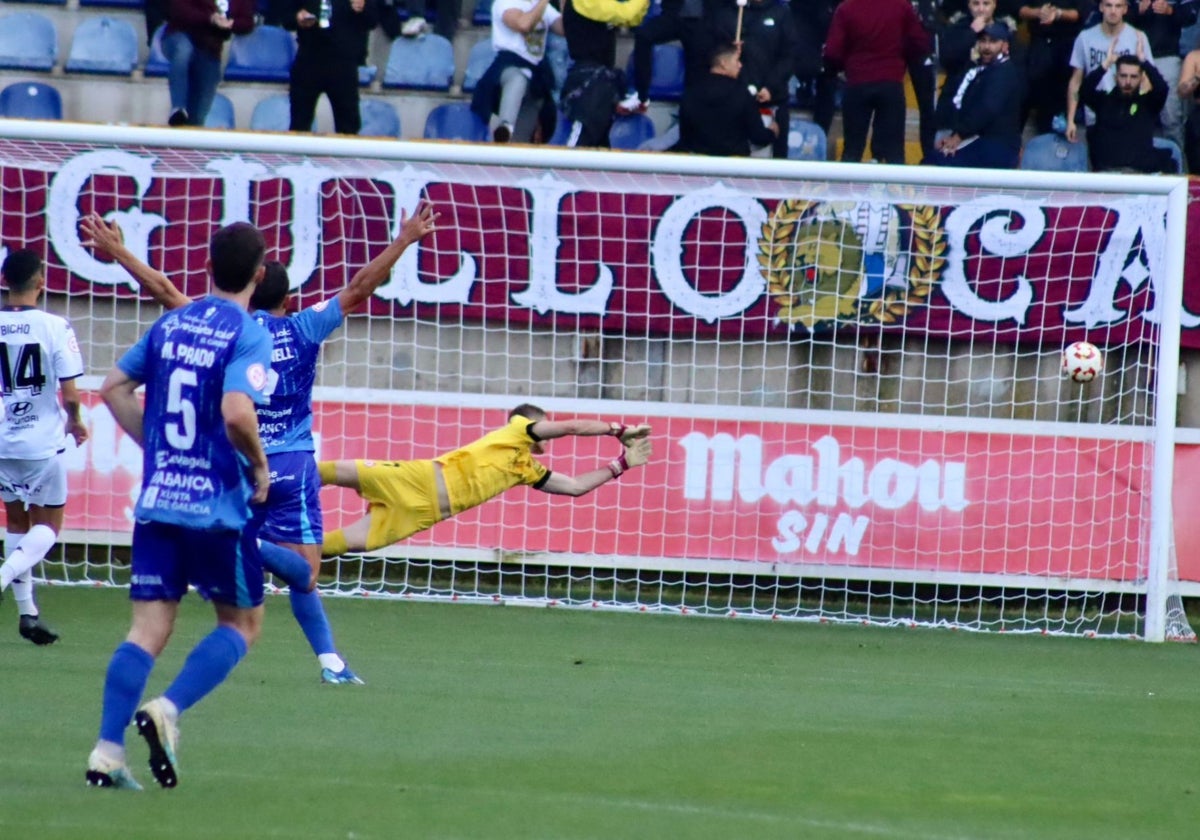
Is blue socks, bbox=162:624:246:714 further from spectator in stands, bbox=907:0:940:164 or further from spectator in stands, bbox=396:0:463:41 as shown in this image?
spectator in stands, bbox=396:0:463:41

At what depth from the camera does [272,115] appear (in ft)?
48.5

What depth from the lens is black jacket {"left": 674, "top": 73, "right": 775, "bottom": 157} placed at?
523 inches

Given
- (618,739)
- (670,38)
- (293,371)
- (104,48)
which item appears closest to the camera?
(618,739)

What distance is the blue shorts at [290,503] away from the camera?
779cm

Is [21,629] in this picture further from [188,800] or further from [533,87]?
[533,87]

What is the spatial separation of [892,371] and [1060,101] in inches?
127

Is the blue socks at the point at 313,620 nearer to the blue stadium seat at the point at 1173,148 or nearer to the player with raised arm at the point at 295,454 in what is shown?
the player with raised arm at the point at 295,454

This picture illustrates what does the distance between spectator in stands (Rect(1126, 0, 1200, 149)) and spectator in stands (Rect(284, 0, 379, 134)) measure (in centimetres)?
635

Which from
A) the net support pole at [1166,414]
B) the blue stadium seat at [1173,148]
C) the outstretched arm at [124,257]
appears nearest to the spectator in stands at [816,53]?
the blue stadium seat at [1173,148]

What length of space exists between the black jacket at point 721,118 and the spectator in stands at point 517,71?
1.37 meters

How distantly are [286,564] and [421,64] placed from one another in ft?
27.2

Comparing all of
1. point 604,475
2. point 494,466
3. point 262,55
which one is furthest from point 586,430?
point 262,55

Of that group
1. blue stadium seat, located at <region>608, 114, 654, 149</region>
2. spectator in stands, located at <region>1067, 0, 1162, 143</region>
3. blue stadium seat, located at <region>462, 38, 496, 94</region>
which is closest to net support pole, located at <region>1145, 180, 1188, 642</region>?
spectator in stands, located at <region>1067, 0, 1162, 143</region>

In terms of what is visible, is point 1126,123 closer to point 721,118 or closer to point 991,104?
point 991,104
